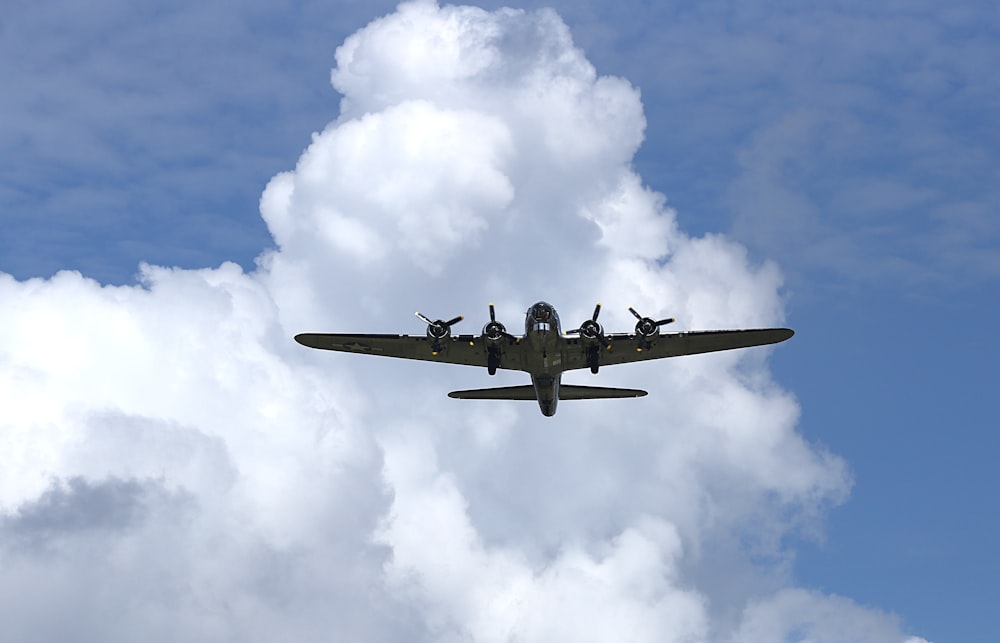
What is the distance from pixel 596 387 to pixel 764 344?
12.2 meters

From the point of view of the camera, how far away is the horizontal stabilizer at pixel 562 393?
8462cm

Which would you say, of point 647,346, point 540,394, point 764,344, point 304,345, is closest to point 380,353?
point 304,345

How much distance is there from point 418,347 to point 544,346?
33.8 ft

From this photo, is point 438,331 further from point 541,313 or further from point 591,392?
point 591,392

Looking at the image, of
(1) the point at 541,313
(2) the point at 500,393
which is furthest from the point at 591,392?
(1) the point at 541,313

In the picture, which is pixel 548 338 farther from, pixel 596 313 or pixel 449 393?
pixel 449 393

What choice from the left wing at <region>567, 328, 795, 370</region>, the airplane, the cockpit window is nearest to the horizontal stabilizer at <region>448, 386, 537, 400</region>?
the airplane

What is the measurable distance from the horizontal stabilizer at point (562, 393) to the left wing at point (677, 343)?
2.14 m

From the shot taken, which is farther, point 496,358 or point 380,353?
point 380,353

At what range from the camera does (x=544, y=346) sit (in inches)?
3093

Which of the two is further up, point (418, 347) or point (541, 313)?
point (418, 347)

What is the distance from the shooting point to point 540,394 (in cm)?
8269

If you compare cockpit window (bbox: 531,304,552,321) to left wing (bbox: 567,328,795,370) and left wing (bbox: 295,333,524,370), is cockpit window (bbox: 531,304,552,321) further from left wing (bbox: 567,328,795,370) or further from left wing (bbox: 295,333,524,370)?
left wing (bbox: 567,328,795,370)

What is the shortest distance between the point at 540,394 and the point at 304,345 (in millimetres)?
17225
